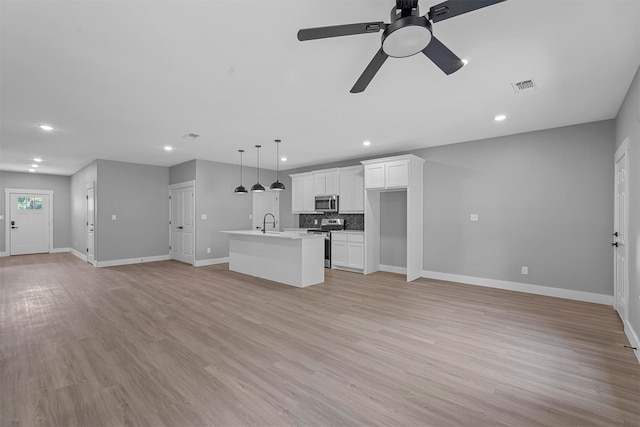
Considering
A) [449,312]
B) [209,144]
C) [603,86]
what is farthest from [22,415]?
[603,86]

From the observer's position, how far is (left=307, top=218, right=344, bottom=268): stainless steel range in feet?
23.0

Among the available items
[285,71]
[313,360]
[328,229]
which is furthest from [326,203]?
[313,360]

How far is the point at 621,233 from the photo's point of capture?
3.59 m

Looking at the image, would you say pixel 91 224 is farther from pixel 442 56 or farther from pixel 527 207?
pixel 527 207

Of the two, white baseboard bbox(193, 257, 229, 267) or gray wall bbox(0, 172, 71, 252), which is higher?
gray wall bbox(0, 172, 71, 252)

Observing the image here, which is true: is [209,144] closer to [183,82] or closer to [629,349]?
[183,82]

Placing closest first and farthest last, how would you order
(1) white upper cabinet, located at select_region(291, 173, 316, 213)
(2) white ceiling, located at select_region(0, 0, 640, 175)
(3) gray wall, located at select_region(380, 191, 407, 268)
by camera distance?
1. (2) white ceiling, located at select_region(0, 0, 640, 175)
2. (3) gray wall, located at select_region(380, 191, 407, 268)
3. (1) white upper cabinet, located at select_region(291, 173, 316, 213)

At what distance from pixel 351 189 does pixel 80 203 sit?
27.1 ft

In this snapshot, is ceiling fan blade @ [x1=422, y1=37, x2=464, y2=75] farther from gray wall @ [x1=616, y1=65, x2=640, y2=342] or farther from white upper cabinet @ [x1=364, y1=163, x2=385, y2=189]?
white upper cabinet @ [x1=364, y1=163, x2=385, y2=189]

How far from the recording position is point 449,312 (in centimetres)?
384

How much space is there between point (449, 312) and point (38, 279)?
7595 mm

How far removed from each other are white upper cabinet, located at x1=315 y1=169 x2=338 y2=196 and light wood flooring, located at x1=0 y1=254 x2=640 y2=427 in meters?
3.23

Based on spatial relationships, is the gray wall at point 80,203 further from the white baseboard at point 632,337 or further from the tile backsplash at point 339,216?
the white baseboard at point 632,337

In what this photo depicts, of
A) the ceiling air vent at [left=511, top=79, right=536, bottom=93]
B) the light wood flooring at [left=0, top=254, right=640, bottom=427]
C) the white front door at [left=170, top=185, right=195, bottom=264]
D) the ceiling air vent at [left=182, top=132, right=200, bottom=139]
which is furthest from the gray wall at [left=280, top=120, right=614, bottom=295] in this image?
the white front door at [left=170, top=185, right=195, bottom=264]
